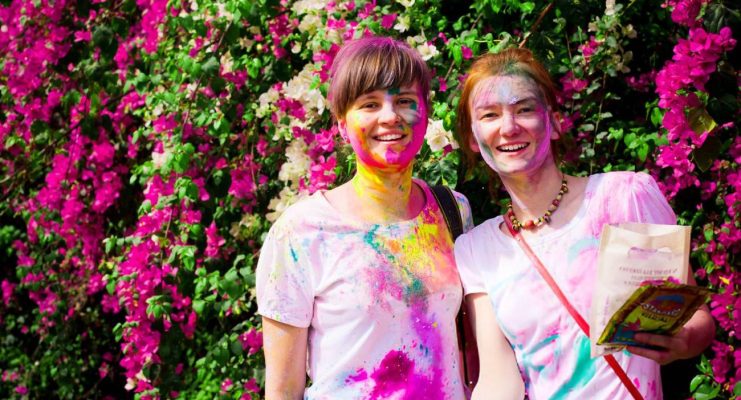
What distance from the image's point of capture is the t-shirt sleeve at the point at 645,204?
197 centimetres

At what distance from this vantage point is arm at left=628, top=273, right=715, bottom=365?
1820mm

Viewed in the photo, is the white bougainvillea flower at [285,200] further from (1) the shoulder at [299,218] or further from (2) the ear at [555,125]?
(2) the ear at [555,125]

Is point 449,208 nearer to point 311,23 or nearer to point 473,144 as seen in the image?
point 473,144

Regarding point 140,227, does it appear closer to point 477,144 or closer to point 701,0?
point 477,144

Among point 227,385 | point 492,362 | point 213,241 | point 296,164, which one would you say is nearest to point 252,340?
point 227,385

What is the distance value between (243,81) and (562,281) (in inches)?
80.2

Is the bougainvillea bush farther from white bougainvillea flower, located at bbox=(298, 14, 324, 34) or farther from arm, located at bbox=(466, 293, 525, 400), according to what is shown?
arm, located at bbox=(466, 293, 525, 400)

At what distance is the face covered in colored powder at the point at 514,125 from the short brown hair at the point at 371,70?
0.61ft

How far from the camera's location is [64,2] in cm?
458

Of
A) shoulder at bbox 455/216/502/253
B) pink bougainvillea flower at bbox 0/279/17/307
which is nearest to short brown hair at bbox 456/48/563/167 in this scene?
shoulder at bbox 455/216/502/253

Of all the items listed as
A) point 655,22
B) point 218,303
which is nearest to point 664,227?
point 655,22

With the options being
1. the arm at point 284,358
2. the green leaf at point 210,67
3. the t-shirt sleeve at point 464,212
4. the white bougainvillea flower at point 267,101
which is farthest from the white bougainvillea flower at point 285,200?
the arm at point 284,358

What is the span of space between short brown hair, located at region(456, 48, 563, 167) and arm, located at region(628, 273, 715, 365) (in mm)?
567

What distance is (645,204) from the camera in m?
1.98
